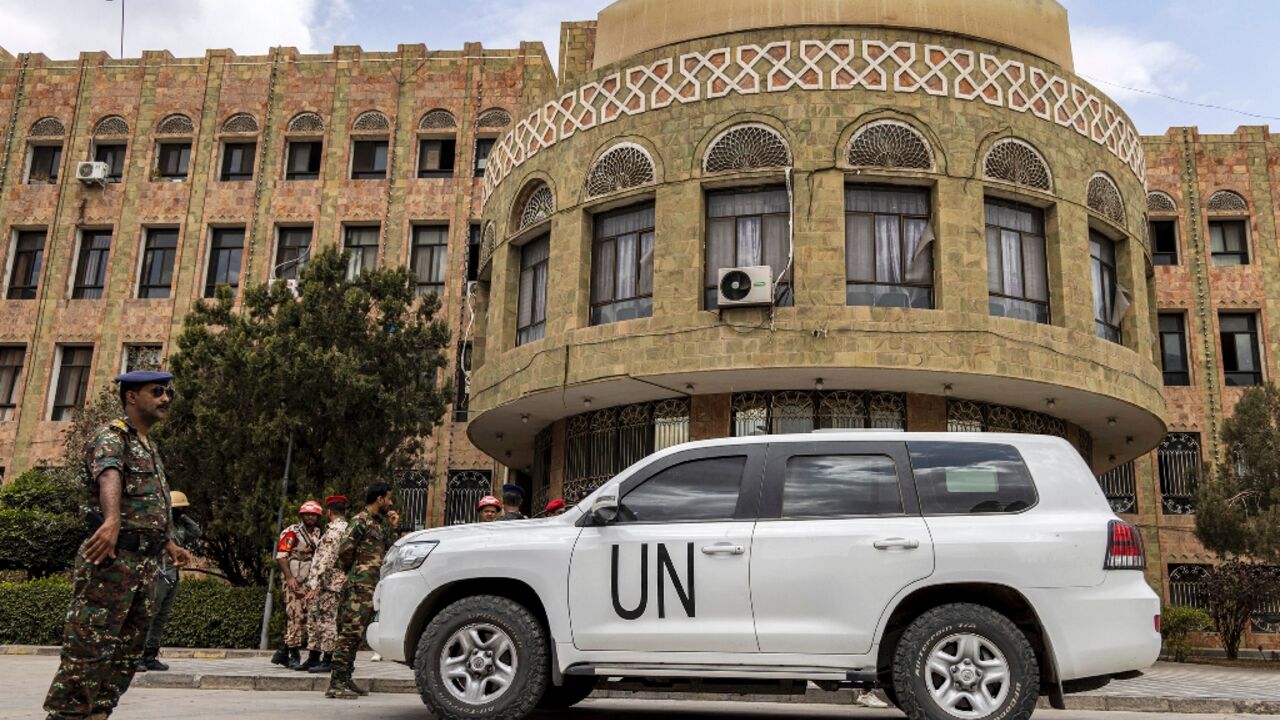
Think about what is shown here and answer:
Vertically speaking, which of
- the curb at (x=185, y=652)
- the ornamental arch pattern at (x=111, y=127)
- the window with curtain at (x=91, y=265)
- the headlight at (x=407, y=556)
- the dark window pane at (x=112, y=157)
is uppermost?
the ornamental arch pattern at (x=111, y=127)

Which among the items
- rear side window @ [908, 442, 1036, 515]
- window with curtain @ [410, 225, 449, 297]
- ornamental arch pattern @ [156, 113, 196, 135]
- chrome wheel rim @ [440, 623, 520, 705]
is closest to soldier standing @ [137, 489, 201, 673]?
chrome wheel rim @ [440, 623, 520, 705]

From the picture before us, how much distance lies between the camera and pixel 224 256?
29156mm

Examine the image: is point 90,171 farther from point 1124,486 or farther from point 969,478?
point 969,478

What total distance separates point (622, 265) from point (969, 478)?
11174 mm

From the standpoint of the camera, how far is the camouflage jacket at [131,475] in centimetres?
582

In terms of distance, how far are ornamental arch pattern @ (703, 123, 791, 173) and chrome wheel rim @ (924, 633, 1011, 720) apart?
1088 cm

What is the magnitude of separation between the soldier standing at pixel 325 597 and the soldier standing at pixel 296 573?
329 millimetres

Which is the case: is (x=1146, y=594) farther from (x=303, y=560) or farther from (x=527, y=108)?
(x=527, y=108)

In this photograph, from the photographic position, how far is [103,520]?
576 cm

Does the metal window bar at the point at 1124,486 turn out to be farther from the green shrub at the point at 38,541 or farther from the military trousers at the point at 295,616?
the green shrub at the point at 38,541

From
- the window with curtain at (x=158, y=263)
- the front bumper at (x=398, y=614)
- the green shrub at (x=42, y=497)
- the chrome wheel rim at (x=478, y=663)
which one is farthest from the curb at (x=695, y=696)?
the window with curtain at (x=158, y=263)

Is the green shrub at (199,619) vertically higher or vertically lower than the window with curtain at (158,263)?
lower

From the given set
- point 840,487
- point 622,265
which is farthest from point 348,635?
point 622,265

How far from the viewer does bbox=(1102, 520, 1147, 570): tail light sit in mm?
6648
